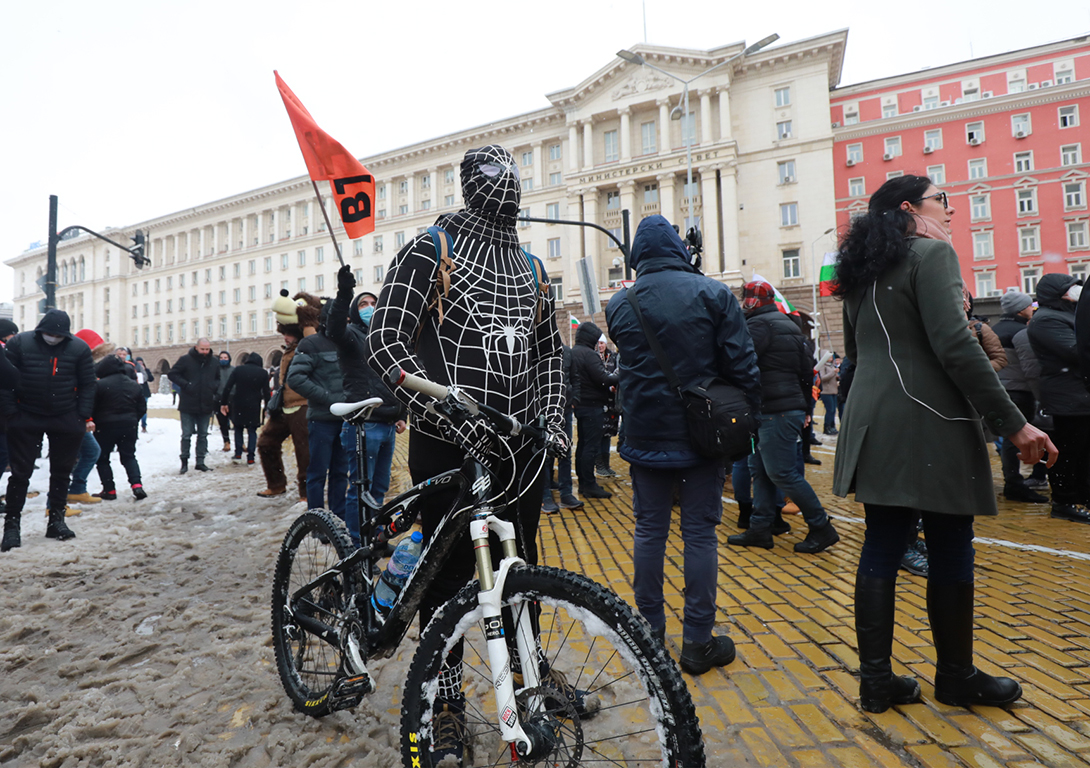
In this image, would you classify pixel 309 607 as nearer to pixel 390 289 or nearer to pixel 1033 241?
pixel 390 289

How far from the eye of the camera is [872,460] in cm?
246

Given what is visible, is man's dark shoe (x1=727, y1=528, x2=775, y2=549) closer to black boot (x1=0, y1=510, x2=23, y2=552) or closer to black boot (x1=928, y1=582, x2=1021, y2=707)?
black boot (x1=928, y1=582, x2=1021, y2=707)

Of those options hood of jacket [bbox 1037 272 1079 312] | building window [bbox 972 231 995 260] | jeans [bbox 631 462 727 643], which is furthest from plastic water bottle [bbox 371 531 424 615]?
building window [bbox 972 231 995 260]

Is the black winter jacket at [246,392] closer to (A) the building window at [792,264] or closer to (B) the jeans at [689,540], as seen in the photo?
(B) the jeans at [689,540]

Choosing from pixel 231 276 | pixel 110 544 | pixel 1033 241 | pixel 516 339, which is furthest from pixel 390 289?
pixel 231 276

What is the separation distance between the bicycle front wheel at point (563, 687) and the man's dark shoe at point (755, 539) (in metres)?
3.26

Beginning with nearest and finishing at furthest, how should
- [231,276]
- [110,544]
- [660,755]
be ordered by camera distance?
[660,755], [110,544], [231,276]

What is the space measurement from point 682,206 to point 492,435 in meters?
46.9

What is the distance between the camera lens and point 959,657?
249 centimetres

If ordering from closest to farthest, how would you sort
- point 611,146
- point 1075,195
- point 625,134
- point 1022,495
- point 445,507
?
point 445,507 < point 1022,495 < point 1075,195 < point 625,134 < point 611,146

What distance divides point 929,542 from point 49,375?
7.22m

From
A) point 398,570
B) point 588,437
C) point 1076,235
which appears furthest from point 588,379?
point 1076,235

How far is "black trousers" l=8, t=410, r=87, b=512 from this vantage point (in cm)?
564

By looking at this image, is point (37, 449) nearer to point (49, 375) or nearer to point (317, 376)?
point (49, 375)
